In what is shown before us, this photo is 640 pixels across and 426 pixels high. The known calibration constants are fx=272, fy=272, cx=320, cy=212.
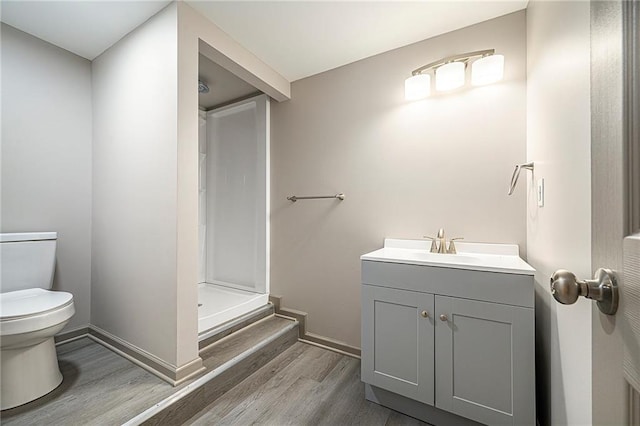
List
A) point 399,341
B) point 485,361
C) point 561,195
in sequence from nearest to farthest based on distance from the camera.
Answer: point 561,195
point 485,361
point 399,341

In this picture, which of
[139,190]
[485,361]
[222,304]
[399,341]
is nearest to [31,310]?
[139,190]

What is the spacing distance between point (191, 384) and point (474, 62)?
2.34 m

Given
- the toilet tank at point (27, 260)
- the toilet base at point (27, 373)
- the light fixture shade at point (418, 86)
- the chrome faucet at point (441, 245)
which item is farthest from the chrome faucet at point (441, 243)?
the toilet tank at point (27, 260)

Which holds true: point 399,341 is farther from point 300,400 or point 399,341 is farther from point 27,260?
point 27,260

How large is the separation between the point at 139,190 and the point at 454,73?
6.50 ft

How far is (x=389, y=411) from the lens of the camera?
1.46 m

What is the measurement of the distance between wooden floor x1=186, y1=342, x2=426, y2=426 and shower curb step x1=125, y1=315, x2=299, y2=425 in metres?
0.05

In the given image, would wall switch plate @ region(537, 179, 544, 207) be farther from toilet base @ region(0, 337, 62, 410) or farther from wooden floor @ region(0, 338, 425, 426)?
toilet base @ region(0, 337, 62, 410)

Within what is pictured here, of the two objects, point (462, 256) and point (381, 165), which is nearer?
point (462, 256)

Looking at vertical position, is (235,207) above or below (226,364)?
above

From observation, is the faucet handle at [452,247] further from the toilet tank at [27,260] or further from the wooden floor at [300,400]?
the toilet tank at [27,260]

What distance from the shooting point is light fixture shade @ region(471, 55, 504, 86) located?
4.84 ft

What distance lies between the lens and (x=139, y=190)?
1.64m

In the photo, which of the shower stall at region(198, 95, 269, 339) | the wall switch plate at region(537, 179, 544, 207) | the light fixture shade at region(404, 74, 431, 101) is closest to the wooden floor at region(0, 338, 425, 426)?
the shower stall at region(198, 95, 269, 339)
